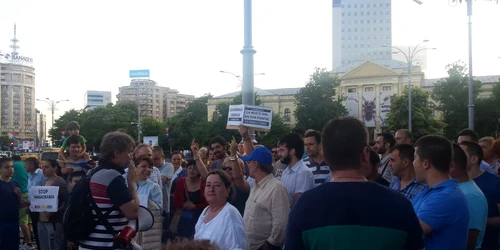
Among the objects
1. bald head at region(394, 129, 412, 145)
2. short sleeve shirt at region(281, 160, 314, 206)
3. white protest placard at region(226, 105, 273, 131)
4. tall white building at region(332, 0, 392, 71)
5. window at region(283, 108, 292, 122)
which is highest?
tall white building at region(332, 0, 392, 71)

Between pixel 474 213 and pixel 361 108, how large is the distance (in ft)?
253

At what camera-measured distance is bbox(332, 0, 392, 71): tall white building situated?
136375 millimetres

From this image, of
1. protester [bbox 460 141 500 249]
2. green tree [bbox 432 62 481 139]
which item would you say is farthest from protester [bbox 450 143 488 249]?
green tree [bbox 432 62 481 139]

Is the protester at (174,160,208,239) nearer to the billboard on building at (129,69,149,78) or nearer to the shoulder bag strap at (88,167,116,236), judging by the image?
the shoulder bag strap at (88,167,116,236)

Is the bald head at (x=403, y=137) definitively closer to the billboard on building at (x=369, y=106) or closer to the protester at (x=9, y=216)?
the protester at (x=9, y=216)

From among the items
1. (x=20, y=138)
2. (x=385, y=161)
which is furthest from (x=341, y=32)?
(x=385, y=161)

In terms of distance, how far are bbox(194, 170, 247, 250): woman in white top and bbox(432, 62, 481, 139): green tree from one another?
4996 centimetres

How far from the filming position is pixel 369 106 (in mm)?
75188

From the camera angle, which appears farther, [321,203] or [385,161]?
[385,161]

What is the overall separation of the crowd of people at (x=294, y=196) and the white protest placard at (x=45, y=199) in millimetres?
310

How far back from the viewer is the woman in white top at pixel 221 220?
4.23 meters

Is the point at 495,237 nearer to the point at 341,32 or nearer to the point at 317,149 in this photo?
the point at 317,149

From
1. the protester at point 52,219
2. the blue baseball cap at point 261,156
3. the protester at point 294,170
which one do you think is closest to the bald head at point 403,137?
the protester at point 294,170

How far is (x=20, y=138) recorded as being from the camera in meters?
156
